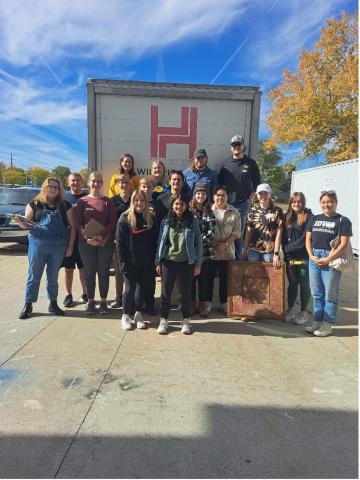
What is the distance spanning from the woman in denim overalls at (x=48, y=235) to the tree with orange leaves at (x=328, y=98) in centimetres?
1962

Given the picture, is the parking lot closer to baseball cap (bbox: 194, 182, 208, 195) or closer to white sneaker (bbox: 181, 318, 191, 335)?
white sneaker (bbox: 181, 318, 191, 335)

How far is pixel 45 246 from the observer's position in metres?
4.43

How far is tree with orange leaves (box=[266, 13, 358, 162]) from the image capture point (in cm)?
1986

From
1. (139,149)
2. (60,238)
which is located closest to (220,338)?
(60,238)

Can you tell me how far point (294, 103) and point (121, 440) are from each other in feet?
74.7

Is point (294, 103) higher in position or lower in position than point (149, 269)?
higher

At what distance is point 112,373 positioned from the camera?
3158 mm

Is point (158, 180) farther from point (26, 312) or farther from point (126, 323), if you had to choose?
point (26, 312)

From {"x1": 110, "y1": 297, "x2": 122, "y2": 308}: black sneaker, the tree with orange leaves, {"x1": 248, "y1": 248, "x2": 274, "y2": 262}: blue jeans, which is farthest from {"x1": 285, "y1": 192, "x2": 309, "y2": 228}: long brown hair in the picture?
the tree with orange leaves

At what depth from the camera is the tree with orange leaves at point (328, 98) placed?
19.9 meters

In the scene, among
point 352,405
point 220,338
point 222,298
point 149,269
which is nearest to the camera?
point 352,405

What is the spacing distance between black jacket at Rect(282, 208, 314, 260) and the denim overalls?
288 cm

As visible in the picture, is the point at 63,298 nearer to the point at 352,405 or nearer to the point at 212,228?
the point at 212,228

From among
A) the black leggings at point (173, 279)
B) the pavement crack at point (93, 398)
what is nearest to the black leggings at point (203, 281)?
the black leggings at point (173, 279)
